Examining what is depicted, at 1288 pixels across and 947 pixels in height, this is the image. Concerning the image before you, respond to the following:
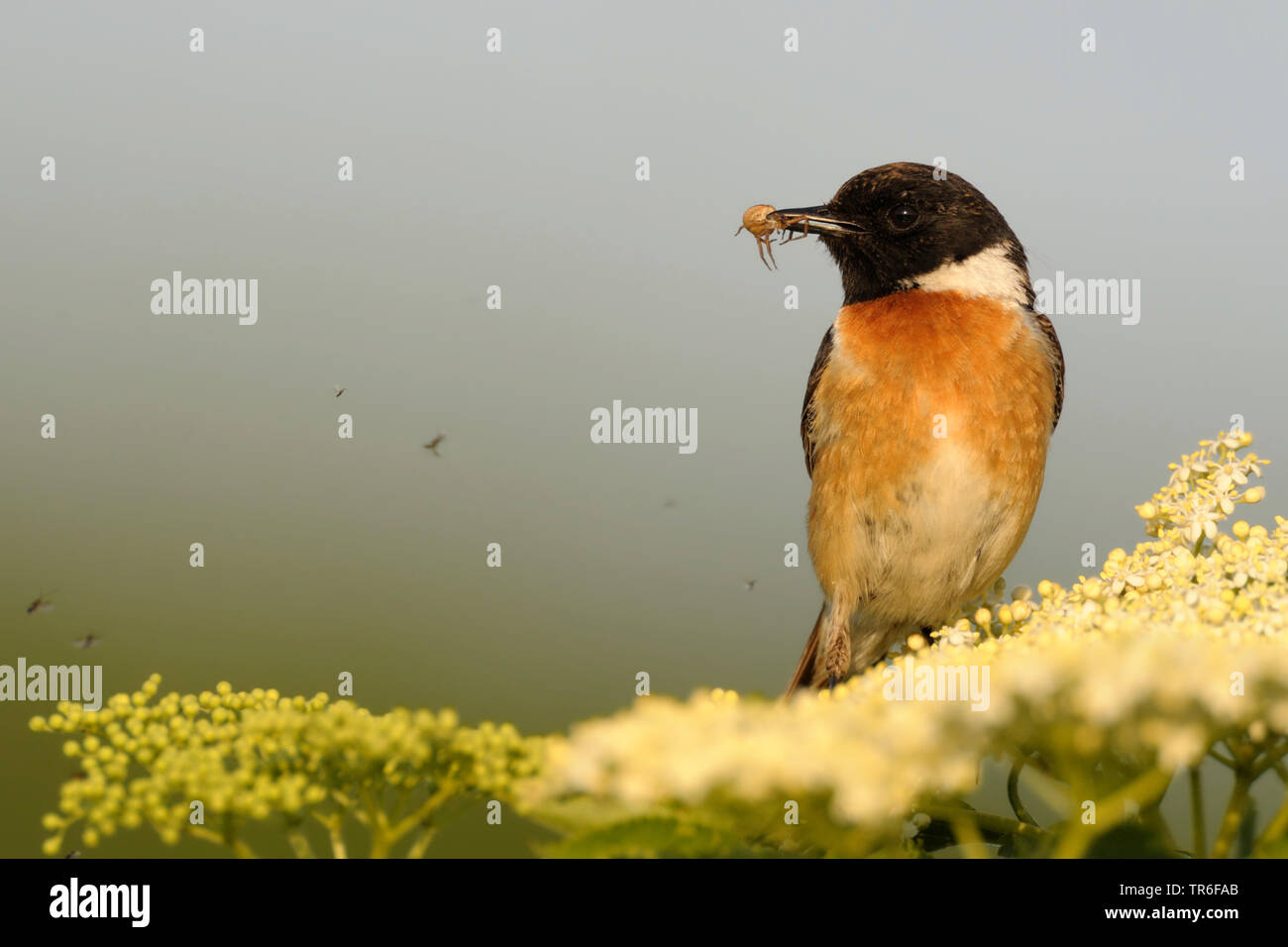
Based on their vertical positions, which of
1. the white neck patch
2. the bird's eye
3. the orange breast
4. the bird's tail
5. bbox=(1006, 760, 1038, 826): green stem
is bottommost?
bbox=(1006, 760, 1038, 826): green stem

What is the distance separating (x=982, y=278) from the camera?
3170 millimetres

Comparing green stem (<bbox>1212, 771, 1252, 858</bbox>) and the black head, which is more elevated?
the black head

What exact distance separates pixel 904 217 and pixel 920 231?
63 mm

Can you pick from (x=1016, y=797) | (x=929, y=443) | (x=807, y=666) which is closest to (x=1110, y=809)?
(x=1016, y=797)

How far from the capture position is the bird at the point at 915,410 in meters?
2.89

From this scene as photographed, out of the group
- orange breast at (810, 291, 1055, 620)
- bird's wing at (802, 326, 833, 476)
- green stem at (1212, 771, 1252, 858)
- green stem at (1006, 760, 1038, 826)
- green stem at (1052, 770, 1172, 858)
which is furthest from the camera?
bird's wing at (802, 326, 833, 476)

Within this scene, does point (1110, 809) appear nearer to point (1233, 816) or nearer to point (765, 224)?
point (1233, 816)

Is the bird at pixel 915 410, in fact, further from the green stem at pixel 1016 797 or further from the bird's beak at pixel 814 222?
the green stem at pixel 1016 797

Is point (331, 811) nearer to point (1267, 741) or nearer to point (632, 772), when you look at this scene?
point (632, 772)

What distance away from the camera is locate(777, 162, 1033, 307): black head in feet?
10.4

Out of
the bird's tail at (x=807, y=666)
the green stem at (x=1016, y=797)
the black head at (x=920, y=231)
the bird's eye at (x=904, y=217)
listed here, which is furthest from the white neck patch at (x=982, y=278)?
the green stem at (x=1016, y=797)

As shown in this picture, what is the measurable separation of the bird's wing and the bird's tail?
0.46 m

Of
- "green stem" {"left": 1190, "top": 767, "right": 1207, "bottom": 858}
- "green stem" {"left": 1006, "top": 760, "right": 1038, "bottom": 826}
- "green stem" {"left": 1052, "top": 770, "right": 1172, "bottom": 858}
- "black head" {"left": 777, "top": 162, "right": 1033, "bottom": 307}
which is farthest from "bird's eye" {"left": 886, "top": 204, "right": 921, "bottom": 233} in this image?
"green stem" {"left": 1052, "top": 770, "right": 1172, "bottom": 858}

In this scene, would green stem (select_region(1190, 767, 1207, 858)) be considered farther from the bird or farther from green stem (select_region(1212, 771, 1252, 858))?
the bird
